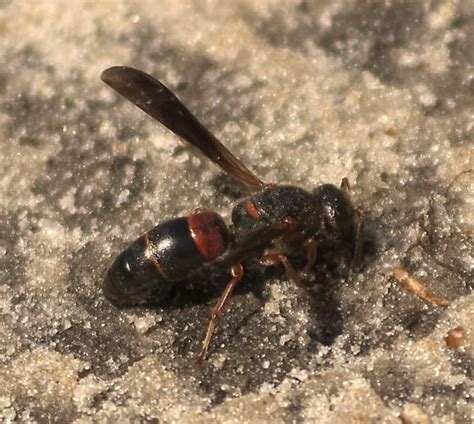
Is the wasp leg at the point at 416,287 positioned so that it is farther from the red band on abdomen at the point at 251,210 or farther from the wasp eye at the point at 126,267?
the wasp eye at the point at 126,267

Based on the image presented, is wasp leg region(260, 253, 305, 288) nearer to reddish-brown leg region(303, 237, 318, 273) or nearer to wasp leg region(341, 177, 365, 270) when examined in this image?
reddish-brown leg region(303, 237, 318, 273)

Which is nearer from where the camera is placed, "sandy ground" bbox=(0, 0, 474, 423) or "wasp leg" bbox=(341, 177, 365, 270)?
"sandy ground" bbox=(0, 0, 474, 423)

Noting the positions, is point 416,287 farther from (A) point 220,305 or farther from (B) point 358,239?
(A) point 220,305

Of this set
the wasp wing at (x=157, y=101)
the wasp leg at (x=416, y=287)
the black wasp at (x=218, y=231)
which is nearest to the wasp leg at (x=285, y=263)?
the black wasp at (x=218, y=231)

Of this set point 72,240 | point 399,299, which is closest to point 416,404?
point 399,299

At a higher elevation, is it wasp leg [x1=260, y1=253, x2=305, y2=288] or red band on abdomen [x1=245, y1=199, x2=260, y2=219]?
red band on abdomen [x1=245, y1=199, x2=260, y2=219]

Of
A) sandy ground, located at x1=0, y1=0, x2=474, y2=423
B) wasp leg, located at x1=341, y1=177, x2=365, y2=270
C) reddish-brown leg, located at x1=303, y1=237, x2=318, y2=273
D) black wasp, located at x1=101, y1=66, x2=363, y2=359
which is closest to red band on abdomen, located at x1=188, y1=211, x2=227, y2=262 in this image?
black wasp, located at x1=101, y1=66, x2=363, y2=359

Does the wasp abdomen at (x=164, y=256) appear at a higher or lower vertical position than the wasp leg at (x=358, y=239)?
lower
